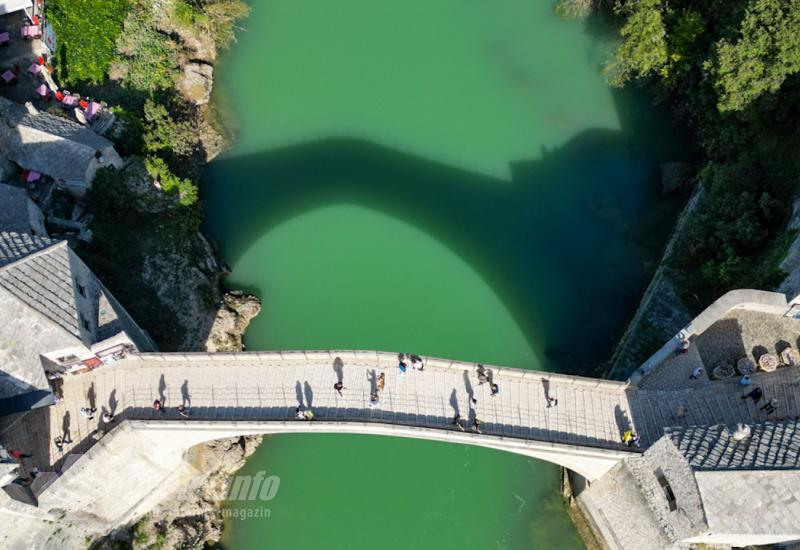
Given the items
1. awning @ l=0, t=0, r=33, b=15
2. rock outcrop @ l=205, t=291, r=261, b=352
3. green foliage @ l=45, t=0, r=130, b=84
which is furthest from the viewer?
green foliage @ l=45, t=0, r=130, b=84

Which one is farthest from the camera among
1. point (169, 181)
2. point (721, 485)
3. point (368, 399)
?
point (169, 181)

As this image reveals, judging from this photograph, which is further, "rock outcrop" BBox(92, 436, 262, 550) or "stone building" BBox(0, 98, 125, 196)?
"stone building" BBox(0, 98, 125, 196)

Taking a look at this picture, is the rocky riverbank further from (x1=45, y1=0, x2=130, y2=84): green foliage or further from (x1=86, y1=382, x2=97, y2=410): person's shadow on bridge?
(x1=86, y1=382, x2=97, y2=410): person's shadow on bridge

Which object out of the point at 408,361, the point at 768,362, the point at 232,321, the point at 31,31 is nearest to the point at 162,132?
the point at 31,31

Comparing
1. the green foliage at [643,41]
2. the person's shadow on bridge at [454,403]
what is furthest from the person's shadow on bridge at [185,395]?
the green foliage at [643,41]

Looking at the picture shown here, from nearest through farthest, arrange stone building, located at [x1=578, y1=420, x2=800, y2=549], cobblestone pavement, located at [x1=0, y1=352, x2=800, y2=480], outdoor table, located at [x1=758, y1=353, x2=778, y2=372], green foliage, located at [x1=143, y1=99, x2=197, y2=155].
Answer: stone building, located at [x1=578, y1=420, x2=800, y2=549]
outdoor table, located at [x1=758, y1=353, x2=778, y2=372]
cobblestone pavement, located at [x1=0, y1=352, x2=800, y2=480]
green foliage, located at [x1=143, y1=99, x2=197, y2=155]

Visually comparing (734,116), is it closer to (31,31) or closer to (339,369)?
(339,369)

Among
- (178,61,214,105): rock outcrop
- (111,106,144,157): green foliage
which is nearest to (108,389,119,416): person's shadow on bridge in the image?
(111,106,144,157): green foliage
